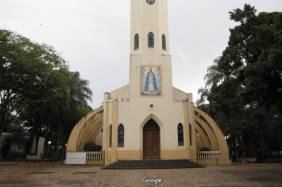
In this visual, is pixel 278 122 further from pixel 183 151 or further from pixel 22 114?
pixel 22 114

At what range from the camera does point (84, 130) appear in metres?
21.2

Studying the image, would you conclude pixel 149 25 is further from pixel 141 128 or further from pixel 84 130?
pixel 84 130

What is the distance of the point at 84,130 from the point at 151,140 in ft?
22.2

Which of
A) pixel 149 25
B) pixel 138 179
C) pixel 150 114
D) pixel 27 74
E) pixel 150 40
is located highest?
pixel 149 25

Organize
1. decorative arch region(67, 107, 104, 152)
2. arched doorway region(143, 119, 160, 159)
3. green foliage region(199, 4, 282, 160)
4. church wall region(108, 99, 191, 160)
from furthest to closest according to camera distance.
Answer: decorative arch region(67, 107, 104, 152), arched doorway region(143, 119, 160, 159), church wall region(108, 99, 191, 160), green foliage region(199, 4, 282, 160)

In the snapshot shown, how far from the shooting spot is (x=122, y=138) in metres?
17.6

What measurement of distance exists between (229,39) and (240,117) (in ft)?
29.8

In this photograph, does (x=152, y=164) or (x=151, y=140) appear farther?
(x=151, y=140)

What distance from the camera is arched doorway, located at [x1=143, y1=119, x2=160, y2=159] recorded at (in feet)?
59.0

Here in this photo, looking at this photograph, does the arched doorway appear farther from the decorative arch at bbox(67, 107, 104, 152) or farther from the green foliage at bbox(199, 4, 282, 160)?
the green foliage at bbox(199, 4, 282, 160)

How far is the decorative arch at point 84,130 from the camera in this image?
64.2ft

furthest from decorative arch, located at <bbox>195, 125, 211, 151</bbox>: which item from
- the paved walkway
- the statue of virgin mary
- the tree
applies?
the tree

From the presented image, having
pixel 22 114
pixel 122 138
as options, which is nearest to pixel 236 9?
pixel 122 138

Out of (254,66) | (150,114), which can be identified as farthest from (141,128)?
(254,66)
